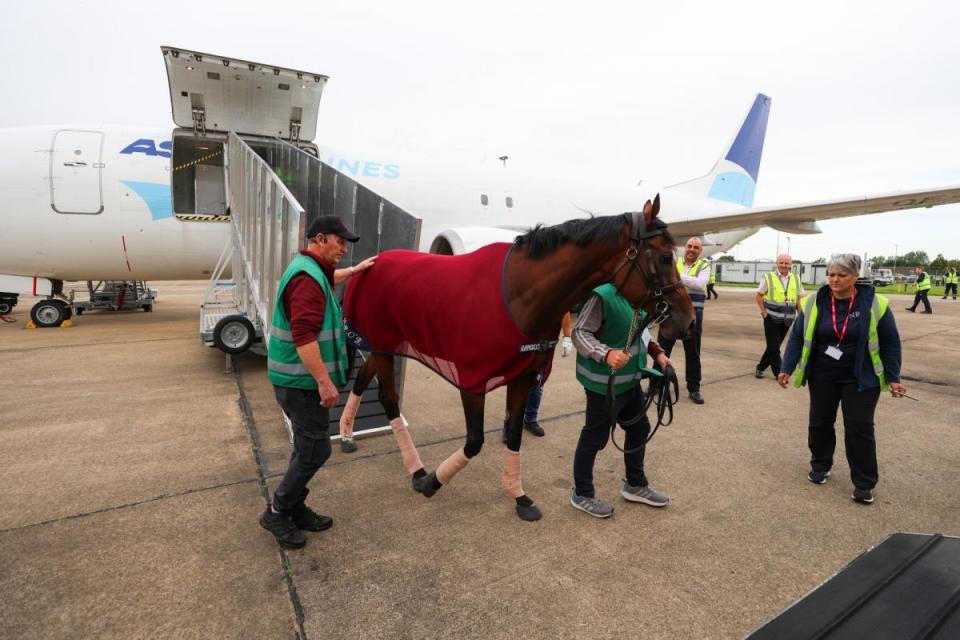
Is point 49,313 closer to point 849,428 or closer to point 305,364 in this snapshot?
point 305,364

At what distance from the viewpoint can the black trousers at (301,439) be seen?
2.57 m

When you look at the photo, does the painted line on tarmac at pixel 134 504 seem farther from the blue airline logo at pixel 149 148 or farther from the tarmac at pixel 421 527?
the blue airline logo at pixel 149 148

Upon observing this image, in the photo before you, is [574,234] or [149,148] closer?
[574,234]

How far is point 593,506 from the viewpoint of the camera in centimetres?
302

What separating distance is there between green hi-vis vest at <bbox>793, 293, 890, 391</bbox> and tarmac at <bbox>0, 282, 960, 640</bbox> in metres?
0.82

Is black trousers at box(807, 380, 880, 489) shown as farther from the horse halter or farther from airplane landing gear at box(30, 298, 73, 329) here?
airplane landing gear at box(30, 298, 73, 329)

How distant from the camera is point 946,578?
1.25m

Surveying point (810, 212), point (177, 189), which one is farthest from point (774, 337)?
point (177, 189)

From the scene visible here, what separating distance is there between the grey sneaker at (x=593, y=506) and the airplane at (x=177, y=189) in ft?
18.1

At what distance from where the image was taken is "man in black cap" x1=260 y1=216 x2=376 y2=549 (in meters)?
2.43

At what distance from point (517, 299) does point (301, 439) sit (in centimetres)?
141

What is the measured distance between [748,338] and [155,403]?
10.6 meters

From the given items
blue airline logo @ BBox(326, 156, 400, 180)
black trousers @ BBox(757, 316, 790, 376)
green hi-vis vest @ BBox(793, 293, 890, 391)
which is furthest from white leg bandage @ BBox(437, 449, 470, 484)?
blue airline logo @ BBox(326, 156, 400, 180)

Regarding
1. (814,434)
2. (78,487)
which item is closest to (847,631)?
(814,434)
